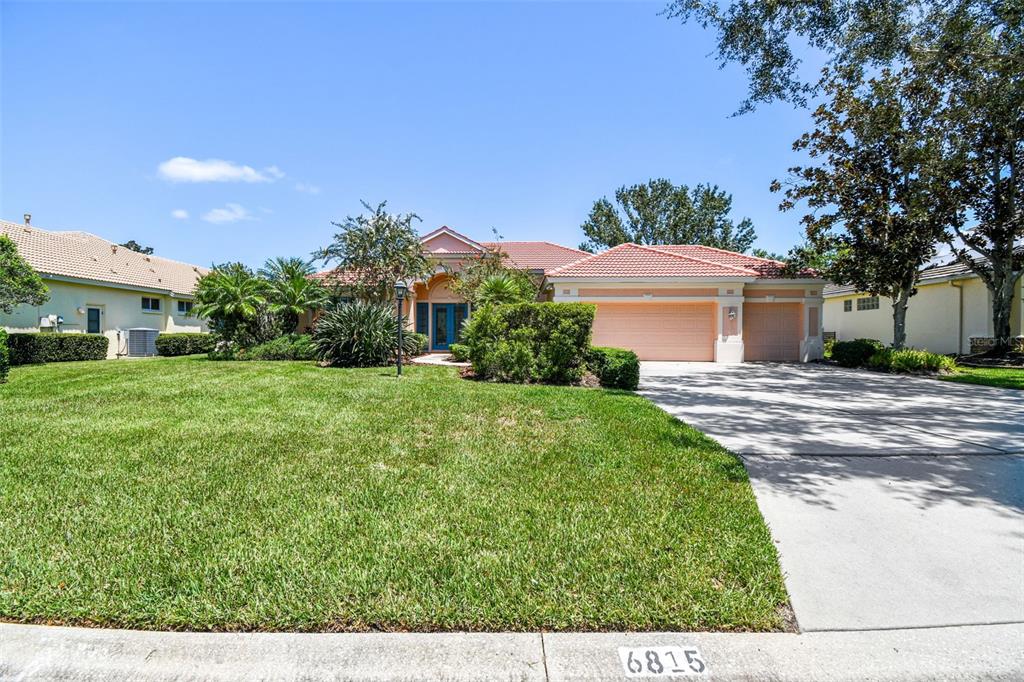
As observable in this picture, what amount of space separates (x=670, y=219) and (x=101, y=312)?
3755cm

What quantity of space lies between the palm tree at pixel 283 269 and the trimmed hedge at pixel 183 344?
359cm

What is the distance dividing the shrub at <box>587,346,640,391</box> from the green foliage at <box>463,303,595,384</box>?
38cm

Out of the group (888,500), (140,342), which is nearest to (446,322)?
(140,342)

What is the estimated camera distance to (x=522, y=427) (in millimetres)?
5969

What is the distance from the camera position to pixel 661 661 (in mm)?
2100

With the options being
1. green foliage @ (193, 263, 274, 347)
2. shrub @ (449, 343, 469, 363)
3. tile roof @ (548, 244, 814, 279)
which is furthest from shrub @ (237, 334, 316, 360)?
tile roof @ (548, 244, 814, 279)

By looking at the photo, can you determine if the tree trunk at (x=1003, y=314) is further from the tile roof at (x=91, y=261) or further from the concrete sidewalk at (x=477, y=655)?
the tile roof at (x=91, y=261)

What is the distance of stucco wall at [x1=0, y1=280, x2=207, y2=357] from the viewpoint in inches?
651

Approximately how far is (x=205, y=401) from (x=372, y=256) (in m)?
10.6

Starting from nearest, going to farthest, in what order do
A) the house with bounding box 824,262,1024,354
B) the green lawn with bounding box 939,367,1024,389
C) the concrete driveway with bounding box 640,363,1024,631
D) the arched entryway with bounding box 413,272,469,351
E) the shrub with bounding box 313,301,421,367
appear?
the concrete driveway with bounding box 640,363,1024,631, the green lawn with bounding box 939,367,1024,389, the shrub with bounding box 313,301,421,367, the house with bounding box 824,262,1024,354, the arched entryway with bounding box 413,272,469,351

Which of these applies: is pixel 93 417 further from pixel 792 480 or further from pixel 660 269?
pixel 660 269

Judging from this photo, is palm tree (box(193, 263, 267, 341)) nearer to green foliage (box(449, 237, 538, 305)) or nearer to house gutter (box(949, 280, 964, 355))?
green foliage (box(449, 237, 538, 305))

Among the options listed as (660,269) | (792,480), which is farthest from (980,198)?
(792,480)

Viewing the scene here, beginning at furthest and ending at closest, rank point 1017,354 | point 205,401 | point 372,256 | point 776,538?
point 372,256 < point 1017,354 < point 205,401 < point 776,538
